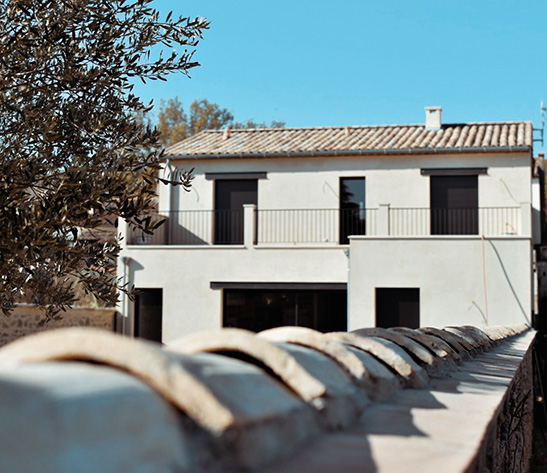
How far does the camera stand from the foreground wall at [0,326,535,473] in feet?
2.83

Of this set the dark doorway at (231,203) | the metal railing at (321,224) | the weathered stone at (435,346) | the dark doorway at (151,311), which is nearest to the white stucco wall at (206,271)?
the dark doorway at (151,311)

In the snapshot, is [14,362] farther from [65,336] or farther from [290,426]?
[290,426]

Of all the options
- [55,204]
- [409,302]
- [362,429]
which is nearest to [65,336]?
[362,429]

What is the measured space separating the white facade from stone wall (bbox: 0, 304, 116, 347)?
4.48ft

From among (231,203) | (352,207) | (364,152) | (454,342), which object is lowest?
(454,342)

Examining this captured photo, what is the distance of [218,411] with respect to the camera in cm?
109

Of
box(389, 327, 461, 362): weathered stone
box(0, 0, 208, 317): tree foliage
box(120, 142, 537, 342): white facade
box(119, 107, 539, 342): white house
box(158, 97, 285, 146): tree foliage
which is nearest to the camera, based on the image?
box(389, 327, 461, 362): weathered stone

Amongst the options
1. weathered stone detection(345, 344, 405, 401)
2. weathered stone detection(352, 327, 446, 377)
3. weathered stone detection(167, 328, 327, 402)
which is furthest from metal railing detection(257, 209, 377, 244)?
weathered stone detection(167, 328, 327, 402)

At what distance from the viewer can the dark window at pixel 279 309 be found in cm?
2008

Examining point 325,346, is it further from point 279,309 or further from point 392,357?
point 279,309

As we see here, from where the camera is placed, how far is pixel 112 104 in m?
6.16

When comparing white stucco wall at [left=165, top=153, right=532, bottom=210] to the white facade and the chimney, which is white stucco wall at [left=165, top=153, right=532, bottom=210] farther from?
the chimney

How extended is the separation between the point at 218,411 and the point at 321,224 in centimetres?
1992

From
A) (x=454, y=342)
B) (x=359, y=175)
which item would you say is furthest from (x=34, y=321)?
(x=454, y=342)
